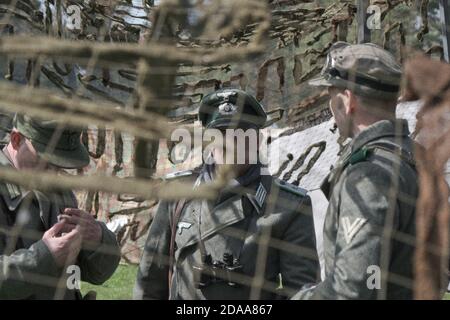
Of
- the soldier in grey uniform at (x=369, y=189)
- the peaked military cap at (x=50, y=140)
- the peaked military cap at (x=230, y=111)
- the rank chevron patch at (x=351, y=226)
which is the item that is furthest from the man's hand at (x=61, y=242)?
the rank chevron patch at (x=351, y=226)

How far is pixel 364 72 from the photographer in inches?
74.3

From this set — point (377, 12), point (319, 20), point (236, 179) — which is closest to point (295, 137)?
point (319, 20)

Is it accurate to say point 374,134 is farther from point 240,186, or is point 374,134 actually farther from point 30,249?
point 30,249

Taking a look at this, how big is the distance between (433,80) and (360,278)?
0.68 m

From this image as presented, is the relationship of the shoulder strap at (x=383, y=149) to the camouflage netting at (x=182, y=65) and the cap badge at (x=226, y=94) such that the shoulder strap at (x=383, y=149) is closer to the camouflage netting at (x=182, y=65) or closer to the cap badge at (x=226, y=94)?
the cap badge at (x=226, y=94)

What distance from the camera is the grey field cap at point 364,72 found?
73.6 inches

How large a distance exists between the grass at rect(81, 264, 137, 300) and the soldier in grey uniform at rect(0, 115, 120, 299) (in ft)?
6.80

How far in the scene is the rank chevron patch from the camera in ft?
5.57

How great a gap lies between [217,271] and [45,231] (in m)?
0.51

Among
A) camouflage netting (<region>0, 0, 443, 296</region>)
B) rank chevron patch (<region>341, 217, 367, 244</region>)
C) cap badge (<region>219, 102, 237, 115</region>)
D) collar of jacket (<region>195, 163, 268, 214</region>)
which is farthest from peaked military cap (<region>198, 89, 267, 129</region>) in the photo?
camouflage netting (<region>0, 0, 443, 296</region>)

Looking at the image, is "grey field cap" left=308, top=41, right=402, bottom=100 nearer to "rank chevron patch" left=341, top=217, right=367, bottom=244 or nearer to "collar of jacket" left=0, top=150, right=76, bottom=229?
"rank chevron patch" left=341, top=217, right=367, bottom=244

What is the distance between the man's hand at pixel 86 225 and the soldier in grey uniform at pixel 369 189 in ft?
2.26
